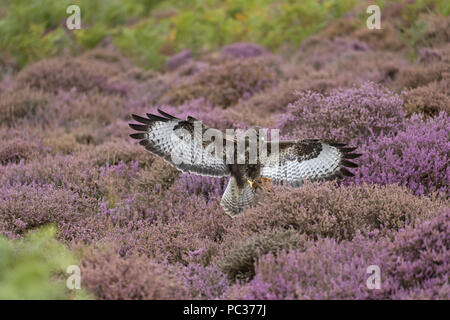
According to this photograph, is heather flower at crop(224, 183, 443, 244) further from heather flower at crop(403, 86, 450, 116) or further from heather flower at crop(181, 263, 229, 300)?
heather flower at crop(403, 86, 450, 116)

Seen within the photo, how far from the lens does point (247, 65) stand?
9.56 meters

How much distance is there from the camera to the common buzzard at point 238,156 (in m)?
4.71

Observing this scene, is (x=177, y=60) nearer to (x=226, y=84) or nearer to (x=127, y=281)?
(x=226, y=84)

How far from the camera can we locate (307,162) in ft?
16.1

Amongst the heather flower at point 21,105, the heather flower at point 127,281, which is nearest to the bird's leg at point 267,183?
the heather flower at point 127,281

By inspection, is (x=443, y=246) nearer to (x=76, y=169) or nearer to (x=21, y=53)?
(x=76, y=169)

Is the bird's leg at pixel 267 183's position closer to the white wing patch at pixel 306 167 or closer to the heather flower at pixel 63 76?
the white wing patch at pixel 306 167

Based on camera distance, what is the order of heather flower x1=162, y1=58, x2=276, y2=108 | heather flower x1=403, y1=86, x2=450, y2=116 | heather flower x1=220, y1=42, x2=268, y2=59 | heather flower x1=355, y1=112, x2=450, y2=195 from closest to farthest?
heather flower x1=355, y1=112, x2=450, y2=195 < heather flower x1=403, y1=86, x2=450, y2=116 < heather flower x1=162, y1=58, x2=276, y2=108 < heather flower x1=220, y1=42, x2=268, y2=59

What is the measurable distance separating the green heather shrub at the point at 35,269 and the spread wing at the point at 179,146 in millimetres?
1331

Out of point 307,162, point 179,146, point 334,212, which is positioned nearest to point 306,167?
point 307,162

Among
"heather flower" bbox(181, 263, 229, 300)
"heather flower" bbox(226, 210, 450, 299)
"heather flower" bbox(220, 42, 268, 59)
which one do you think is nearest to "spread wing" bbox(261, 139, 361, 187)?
"heather flower" bbox(226, 210, 450, 299)

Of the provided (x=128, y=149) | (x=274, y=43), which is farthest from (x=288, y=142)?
(x=274, y=43)

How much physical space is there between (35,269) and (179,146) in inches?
79.8

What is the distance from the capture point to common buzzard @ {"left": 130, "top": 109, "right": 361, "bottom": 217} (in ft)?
15.4
